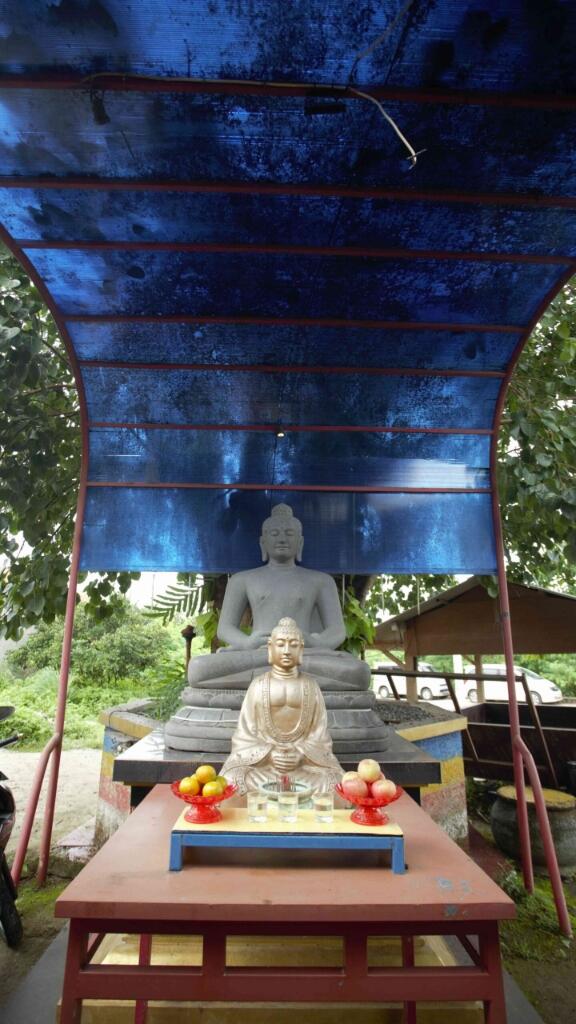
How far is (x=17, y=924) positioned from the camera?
4289 millimetres

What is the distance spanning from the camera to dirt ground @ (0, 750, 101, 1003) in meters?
4.13

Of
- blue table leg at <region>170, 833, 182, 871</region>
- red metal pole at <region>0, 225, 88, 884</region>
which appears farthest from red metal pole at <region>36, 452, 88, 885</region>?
blue table leg at <region>170, 833, 182, 871</region>

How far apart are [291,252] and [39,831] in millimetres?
6479

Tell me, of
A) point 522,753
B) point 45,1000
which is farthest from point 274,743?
point 522,753

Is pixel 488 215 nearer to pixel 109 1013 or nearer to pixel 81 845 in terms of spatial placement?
pixel 109 1013

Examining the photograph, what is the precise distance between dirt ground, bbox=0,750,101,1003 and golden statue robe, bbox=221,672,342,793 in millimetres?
1953

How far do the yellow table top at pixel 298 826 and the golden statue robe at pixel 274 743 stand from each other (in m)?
0.55

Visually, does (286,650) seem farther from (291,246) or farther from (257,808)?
(291,246)

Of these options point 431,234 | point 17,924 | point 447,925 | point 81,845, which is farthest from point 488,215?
point 81,845

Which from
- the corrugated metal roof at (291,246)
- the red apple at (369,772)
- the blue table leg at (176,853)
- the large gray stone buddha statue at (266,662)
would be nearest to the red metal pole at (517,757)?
the corrugated metal roof at (291,246)

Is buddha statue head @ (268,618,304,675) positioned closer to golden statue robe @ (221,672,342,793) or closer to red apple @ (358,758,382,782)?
golden statue robe @ (221,672,342,793)

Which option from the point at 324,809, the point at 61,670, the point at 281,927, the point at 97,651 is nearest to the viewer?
the point at 281,927

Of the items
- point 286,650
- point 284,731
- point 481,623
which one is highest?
point 481,623

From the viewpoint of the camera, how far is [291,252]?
4340 millimetres
